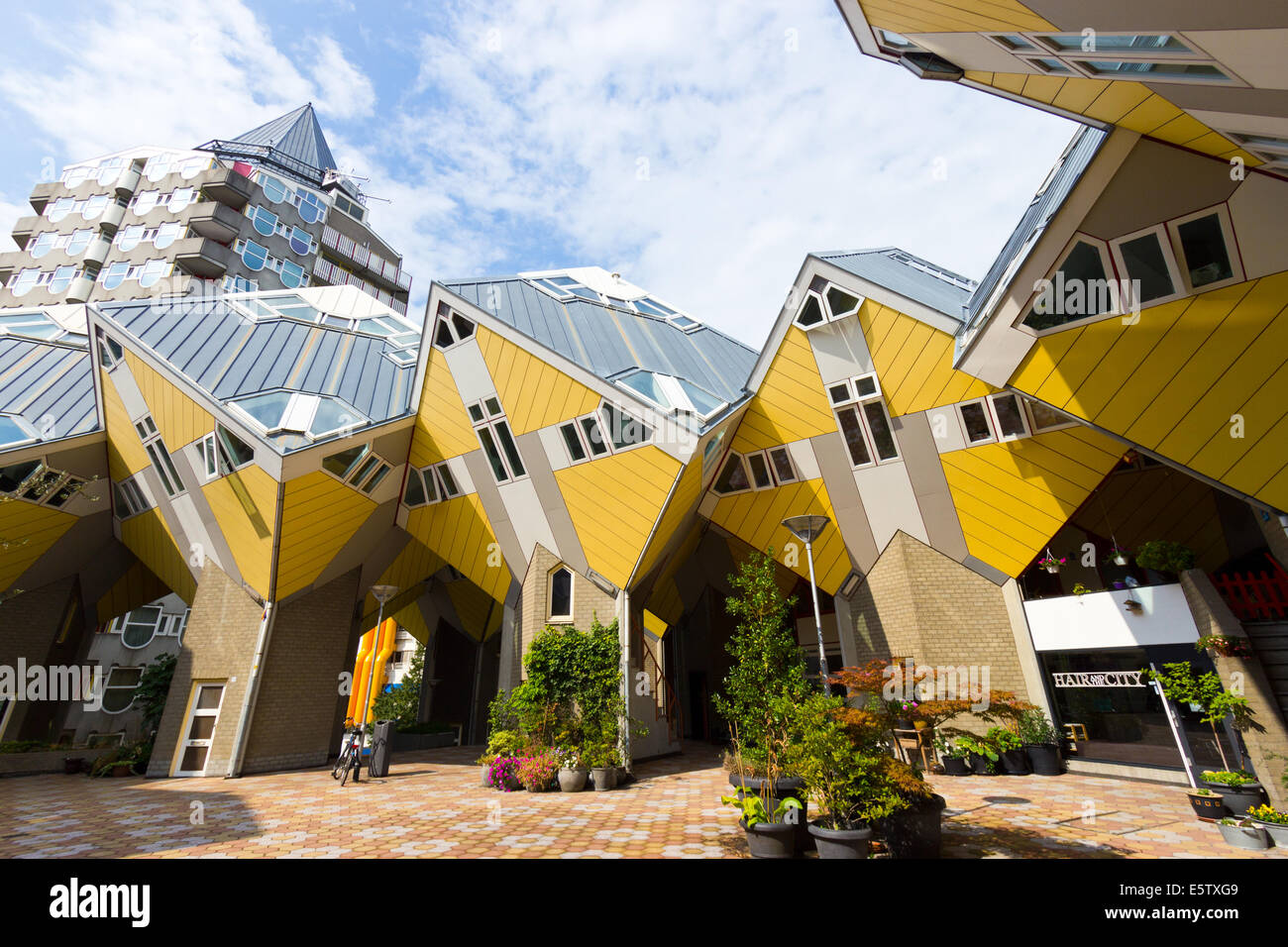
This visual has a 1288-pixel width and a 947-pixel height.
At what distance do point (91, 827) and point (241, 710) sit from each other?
8007 millimetres

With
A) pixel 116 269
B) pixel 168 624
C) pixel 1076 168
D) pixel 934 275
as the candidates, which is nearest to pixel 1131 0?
pixel 1076 168

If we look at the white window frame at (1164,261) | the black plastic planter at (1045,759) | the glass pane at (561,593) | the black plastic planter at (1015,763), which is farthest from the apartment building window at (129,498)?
the black plastic planter at (1045,759)

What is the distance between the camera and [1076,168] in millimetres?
10789

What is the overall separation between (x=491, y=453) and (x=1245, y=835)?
17.7 metres

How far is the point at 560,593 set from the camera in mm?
17953

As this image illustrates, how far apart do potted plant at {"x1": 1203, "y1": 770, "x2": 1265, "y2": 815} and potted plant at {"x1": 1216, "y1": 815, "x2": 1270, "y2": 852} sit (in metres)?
1.22

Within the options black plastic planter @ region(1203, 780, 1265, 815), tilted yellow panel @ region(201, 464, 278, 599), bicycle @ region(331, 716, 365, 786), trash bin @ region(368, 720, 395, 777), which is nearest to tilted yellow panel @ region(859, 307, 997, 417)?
black plastic planter @ region(1203, 780, 1265, 815)

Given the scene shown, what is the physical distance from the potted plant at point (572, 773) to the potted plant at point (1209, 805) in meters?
11.8

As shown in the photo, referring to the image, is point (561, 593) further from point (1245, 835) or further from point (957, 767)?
point (1245, 835)

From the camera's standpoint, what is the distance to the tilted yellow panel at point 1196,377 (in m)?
9.84

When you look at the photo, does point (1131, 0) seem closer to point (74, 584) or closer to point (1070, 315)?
point (1070, 315)

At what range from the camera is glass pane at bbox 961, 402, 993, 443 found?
1498 centimetres

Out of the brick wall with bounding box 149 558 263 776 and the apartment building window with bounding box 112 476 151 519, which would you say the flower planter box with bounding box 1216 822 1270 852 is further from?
the apartment building window with bounding box 112 476 151 519

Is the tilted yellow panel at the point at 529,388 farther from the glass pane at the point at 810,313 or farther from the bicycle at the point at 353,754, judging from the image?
the bicycle at the point at 353,754
